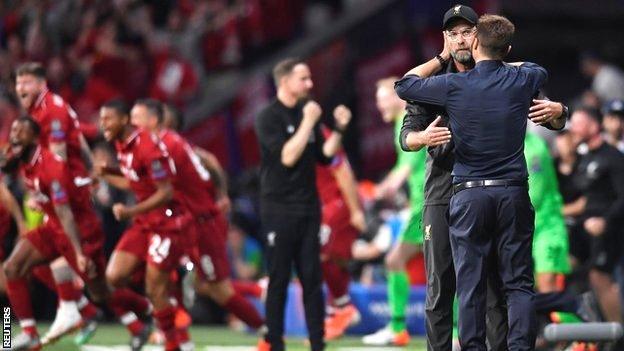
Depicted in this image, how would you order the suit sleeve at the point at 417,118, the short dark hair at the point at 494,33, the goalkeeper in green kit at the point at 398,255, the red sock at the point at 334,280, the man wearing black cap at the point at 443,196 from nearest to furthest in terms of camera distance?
1. the short dark hair at the point at 494,33
2. the man wearing black cap at the point at 443,196
3. the suit sleeve at the point at 417,118
4. the goalkeeper in green kit at the point at 398,255
5. the red sock at the point at 334,280

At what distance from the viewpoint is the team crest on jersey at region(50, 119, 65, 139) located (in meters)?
12.7

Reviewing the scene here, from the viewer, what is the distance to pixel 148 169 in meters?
12.1

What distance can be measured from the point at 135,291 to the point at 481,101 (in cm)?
547

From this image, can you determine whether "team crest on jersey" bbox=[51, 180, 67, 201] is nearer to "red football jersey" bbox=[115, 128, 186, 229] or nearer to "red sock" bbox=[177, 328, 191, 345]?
"red football jersey" bbox=[115, 128, 186, 229]

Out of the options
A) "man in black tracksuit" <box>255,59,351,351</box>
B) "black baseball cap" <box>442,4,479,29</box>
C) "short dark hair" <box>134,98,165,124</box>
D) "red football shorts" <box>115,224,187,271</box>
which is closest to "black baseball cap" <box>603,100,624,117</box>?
"man in black tracksuit" <box>255,59,351,351</box>

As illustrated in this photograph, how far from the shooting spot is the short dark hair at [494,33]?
361 inches

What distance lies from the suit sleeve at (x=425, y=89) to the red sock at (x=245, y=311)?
4.71 meters

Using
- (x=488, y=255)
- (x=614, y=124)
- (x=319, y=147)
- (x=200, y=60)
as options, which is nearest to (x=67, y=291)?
(x=319, y=147)

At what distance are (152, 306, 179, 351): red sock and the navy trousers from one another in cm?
341

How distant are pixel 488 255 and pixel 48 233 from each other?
4855mm

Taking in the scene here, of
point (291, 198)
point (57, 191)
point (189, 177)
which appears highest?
point (57, 191)

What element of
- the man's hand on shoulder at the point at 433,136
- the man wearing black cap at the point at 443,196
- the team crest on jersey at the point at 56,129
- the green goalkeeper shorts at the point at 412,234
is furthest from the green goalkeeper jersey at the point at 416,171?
the man's hand on shoulder at the point at 433,136

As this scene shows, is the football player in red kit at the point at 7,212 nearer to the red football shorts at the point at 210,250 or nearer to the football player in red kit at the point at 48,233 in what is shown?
the football player in red kit at the point at 48,233

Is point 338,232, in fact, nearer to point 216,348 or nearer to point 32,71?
point 216,348
